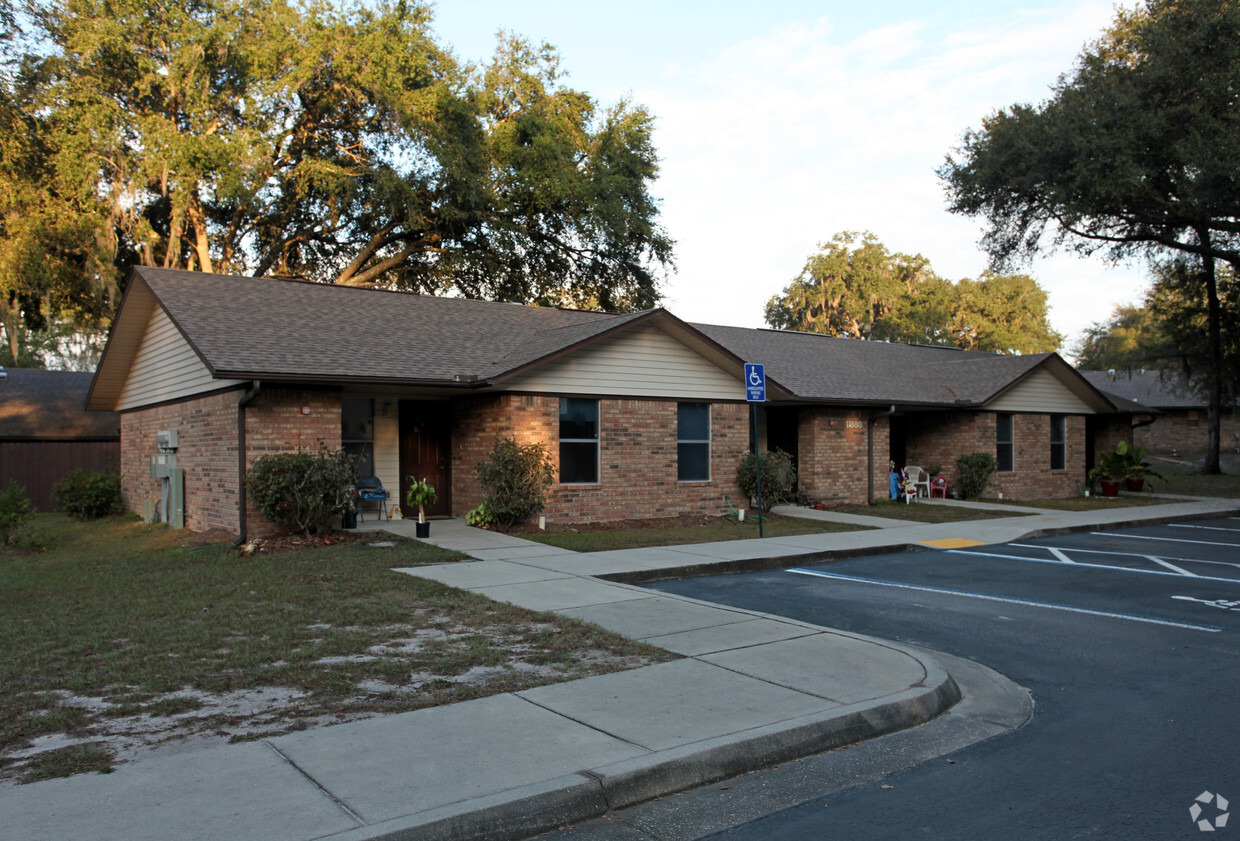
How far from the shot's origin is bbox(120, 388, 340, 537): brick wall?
45.9 feet

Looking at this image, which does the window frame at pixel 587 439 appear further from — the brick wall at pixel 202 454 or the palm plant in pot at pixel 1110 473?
the palm plant in pot at pixel 1110 473

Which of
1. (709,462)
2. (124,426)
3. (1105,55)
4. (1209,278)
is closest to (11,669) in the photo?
(709,462)

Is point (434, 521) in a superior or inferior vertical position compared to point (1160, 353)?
inferior

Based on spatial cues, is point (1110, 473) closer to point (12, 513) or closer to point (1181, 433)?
point (12, 513)

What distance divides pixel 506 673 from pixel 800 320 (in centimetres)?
5721

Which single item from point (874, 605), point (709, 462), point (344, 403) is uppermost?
point (344, 403)

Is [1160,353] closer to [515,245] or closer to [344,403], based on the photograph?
[515,245]

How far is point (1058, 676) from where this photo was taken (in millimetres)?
6801

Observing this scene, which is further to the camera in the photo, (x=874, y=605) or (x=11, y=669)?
(x=874, y=605)

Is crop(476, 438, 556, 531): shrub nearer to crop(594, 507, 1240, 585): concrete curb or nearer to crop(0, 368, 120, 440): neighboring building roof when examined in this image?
crop(594, 507, 1240, 585): concrete curb

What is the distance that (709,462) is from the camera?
1911cm

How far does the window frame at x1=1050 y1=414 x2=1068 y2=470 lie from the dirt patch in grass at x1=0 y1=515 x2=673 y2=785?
21.3m

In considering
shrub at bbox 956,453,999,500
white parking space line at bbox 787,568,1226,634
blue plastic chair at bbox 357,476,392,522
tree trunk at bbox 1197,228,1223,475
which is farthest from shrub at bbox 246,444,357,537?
tree trunk at bbox 1197,228,1223,475

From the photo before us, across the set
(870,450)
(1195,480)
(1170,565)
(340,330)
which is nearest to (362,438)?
(340,330)
